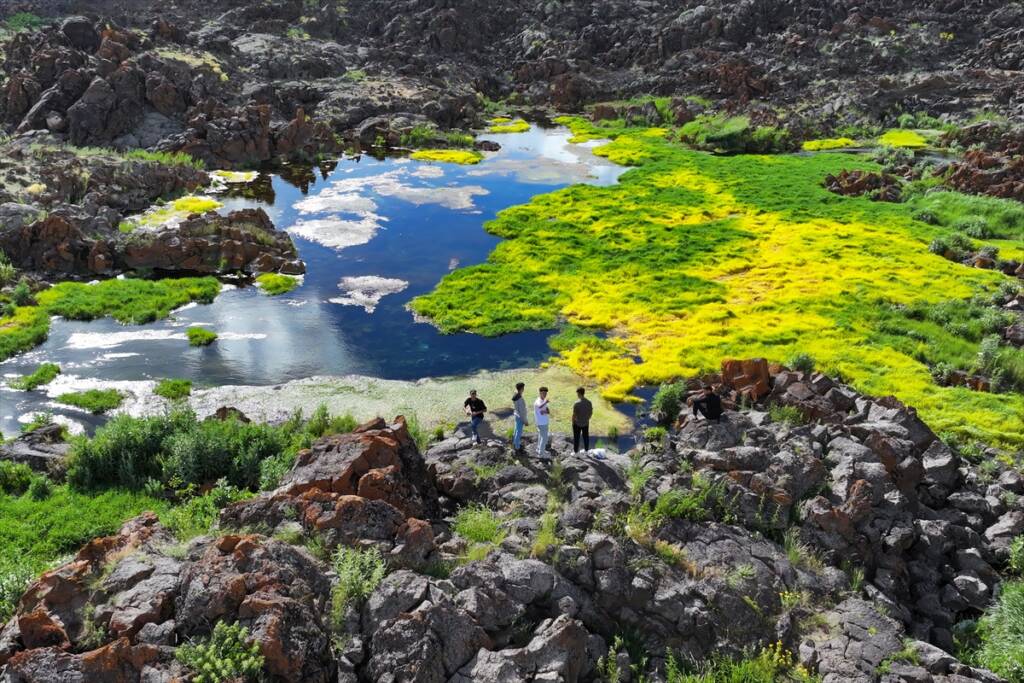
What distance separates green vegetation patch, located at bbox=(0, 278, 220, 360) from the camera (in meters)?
35.2

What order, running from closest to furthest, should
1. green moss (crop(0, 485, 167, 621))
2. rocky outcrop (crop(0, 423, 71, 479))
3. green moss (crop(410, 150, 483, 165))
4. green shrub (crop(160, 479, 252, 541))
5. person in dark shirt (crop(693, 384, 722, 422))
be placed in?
green shrub (crop(160, 479, 252, 541)) < green moss (crop(0, 485, 167, 621)) < rocky outcrop (crop(0, 423, 71, 479)) < person in dark shirt (crop(693, 384, 722, 422)) < green moss (crop(410, 150, 483, 165))

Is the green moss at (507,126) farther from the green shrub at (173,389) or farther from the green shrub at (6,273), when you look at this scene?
the green shrub at (173,389)

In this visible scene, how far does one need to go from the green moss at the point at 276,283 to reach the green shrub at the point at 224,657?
32301 millimetres

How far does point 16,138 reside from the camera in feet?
220

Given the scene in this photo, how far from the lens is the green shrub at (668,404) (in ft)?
95.3

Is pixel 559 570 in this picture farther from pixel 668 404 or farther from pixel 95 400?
pixel 95 400

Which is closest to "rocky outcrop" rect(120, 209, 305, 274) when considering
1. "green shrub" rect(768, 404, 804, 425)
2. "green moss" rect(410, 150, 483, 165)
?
"green shrub" rect(768, 404, 804, 425)

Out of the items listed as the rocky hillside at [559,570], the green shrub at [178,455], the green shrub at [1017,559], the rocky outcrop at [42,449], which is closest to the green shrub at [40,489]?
the green shrub at [178,455]

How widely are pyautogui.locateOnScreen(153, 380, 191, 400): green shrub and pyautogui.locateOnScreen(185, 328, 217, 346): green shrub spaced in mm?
4591

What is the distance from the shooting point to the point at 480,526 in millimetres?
18141

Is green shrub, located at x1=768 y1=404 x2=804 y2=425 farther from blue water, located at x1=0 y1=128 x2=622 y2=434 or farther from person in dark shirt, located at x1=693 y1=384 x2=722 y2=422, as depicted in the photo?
blue water, located at x1=0 y1=128 x2=622 y2=434

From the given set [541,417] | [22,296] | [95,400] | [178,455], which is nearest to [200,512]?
[178,455]

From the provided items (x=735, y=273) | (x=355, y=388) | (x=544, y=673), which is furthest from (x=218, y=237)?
(x=544, y=673)

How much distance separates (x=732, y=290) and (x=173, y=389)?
30.9 m
